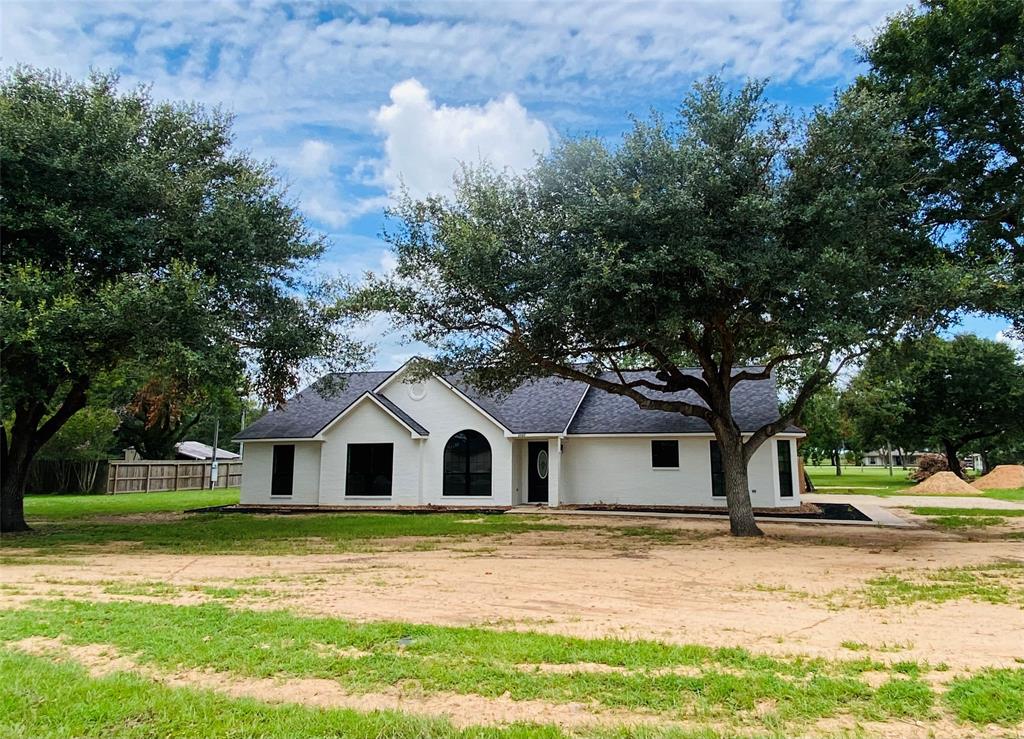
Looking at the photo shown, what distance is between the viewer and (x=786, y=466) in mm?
21766

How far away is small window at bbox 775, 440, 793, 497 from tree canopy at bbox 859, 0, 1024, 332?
847 centimetres

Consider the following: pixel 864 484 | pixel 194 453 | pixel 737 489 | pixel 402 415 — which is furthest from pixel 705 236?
pixel 194 453

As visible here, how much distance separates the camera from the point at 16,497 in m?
16.2

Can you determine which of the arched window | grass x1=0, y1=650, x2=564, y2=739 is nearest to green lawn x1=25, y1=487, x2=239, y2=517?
the arched window

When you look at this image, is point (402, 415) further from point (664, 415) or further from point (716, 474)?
point (716, 474)

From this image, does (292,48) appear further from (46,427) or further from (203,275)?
(46,427)

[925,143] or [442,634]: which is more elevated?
[925,143]

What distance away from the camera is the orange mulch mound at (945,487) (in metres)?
31.7

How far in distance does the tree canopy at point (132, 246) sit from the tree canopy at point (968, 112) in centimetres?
1323

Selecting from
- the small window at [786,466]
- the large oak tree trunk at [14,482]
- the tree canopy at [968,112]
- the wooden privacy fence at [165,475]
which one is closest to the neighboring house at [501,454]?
the small window at [786,466]

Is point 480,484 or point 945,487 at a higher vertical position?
point 480,484

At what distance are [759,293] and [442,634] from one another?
354 inches

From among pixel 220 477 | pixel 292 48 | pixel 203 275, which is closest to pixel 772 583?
pixel 203 275

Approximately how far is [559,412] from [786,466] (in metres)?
7.70
